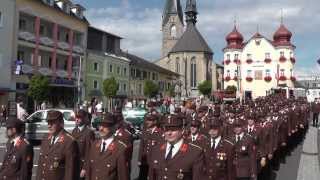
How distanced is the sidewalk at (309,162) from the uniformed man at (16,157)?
25.5ft

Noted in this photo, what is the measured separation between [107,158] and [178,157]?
1.22 m

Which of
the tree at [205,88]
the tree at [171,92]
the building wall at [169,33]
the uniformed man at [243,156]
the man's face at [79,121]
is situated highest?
the building wall at [169,33]

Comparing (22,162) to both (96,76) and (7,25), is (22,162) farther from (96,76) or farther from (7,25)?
(96,76)

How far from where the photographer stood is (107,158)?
6320mm

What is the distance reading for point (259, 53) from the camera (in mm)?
89688

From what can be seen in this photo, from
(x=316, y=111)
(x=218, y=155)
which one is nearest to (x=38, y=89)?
(x=316, y=111)

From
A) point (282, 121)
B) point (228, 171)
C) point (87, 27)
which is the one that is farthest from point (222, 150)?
point (87, 27)

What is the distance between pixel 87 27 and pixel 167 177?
49.8 metres

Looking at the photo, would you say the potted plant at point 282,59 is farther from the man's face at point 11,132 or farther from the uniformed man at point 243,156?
the man's face at point 11,132

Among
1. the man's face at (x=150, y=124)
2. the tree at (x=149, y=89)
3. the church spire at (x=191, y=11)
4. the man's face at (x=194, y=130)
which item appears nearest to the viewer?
the man's face at (x=194, y=130)

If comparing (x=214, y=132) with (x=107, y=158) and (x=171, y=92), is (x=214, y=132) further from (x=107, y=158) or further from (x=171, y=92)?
(x=171, y=92)

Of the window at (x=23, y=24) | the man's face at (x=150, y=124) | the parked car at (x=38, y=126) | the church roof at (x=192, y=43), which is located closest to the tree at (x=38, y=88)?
the window at (x=23, y=24)

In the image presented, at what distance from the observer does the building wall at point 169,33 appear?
121562 millimetres

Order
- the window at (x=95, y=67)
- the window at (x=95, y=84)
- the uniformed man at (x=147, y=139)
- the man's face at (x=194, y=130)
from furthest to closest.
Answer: the window at (x=95, y=67), the window at (x=95, y=84), the uniformed man at (x=147, y=139), the man's face at (x=194, y=130)
